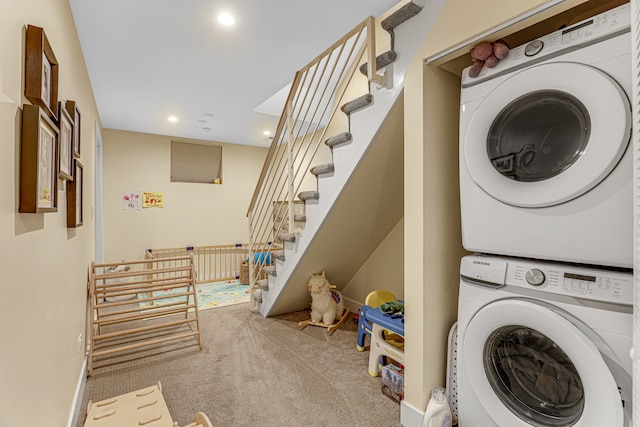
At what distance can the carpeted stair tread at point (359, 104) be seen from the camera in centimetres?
189

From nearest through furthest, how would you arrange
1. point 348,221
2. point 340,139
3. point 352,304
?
point 340,139, point 348,221, point 352,304

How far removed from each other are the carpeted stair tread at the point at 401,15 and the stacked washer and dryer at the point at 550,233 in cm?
47

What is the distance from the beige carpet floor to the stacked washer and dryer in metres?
0.72

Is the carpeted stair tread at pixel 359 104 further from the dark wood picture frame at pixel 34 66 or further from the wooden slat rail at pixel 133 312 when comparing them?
the wooden slat rail at pixel 133 312

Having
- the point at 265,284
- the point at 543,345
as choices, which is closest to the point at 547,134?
the point at 543,345

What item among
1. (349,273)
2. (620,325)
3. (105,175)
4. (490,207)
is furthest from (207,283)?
(620,325)

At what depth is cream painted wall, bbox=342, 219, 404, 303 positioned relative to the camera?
298 centimetres

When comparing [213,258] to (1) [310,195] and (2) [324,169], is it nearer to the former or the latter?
(1) [310,195]

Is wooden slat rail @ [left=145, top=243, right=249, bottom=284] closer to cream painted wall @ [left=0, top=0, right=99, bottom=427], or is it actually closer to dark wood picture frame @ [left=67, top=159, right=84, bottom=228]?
dark wood picture frame @ [left=67, top=159, right=84, bottom=228]

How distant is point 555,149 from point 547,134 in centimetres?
7

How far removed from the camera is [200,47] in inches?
94.5

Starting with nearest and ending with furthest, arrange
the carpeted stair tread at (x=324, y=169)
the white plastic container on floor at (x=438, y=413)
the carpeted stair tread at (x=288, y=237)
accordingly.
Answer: the white plastic container on floor at (x=438, y=413)
the carpeted stair tread at (x=324, y=169)
the carpeted stair tread at (x=288, y=237)

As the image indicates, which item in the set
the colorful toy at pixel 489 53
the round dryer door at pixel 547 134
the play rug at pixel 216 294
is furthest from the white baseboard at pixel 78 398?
the colorful toy at pixel 489 53

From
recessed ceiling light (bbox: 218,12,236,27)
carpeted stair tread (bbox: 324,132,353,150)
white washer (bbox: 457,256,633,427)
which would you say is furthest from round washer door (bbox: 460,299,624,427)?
recessed ceiling light (bbox: 218,12,236,27)
